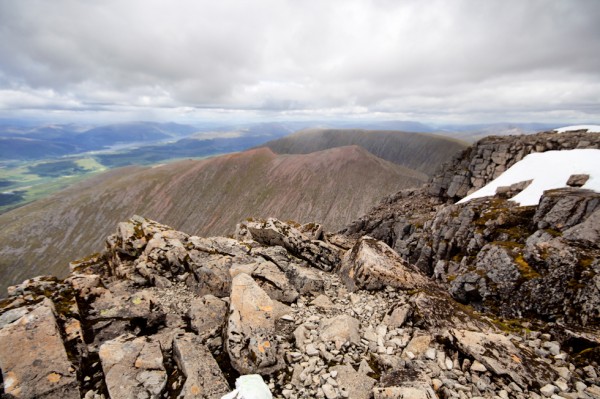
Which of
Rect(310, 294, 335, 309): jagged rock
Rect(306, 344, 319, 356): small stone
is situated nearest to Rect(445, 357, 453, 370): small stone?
Rect(306, 344, 319, 356): small stone

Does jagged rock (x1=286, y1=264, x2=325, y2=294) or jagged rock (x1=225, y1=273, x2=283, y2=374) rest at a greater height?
jagged rock (x1=225, y1=273, x2=283, y2=374)

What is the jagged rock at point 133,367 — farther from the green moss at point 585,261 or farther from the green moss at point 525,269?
the green moss at point 585,261

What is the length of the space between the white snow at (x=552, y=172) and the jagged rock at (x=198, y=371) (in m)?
33.5

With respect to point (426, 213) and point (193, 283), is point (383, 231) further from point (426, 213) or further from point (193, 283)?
point (193, 283)

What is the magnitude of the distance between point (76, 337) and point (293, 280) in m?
11.5

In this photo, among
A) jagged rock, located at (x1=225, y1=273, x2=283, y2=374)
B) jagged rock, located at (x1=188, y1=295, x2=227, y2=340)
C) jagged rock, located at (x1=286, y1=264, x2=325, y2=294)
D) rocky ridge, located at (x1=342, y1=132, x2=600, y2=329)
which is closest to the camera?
jagged rock, located at (x1=225, y1=273, x2=283, y2=374)

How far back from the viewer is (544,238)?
2139 centimetres

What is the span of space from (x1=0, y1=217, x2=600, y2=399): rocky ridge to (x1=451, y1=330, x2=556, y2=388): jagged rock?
0.13ft

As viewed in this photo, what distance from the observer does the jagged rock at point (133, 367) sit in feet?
33.4

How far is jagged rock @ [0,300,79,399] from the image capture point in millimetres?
10008

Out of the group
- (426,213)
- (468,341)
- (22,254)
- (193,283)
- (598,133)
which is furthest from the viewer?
(22,254)

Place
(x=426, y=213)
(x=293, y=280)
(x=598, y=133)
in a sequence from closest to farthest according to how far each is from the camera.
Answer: (x=293, y=280)
(x=598, y=133)
(x=426, y=213)

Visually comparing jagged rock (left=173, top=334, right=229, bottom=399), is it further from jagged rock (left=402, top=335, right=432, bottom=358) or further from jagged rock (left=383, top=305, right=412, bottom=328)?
jagged rock (left=383, top=305, right=412, bottom=328)

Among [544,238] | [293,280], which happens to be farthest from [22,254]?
[544,238]
